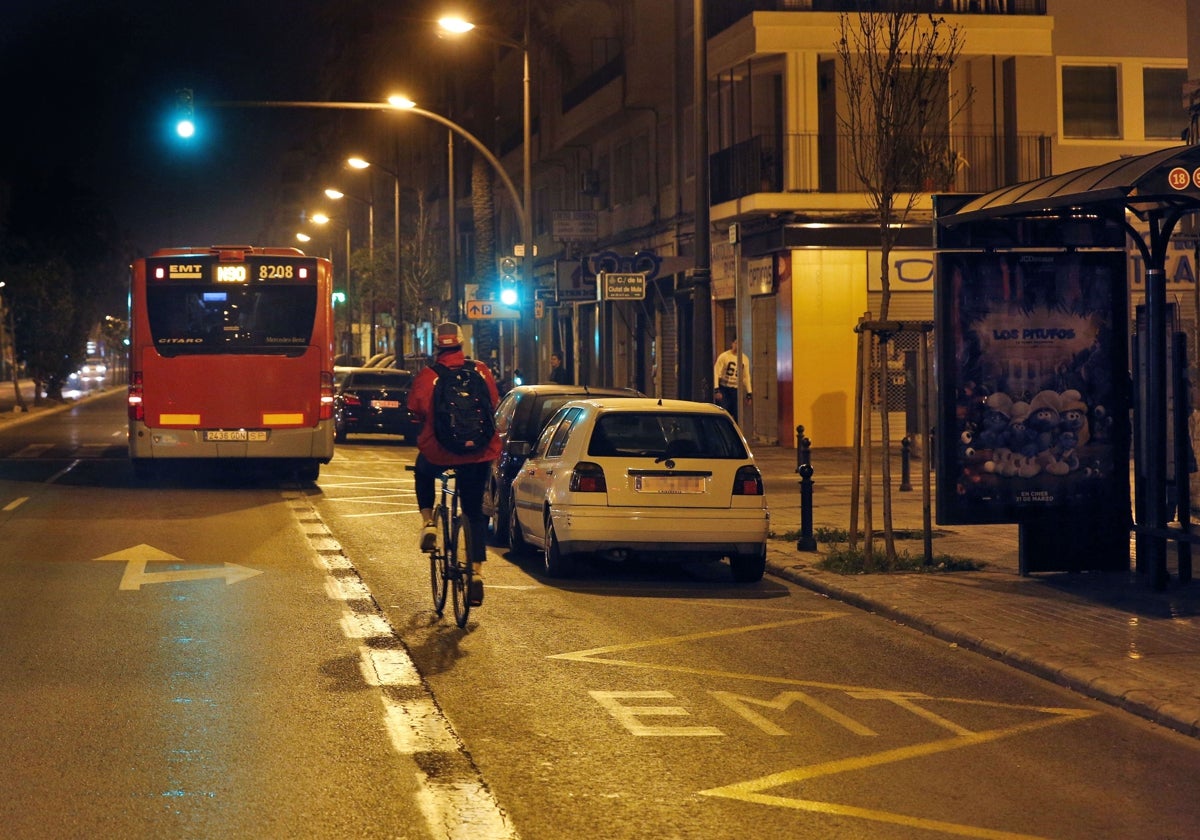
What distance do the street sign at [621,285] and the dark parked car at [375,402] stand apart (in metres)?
8.50

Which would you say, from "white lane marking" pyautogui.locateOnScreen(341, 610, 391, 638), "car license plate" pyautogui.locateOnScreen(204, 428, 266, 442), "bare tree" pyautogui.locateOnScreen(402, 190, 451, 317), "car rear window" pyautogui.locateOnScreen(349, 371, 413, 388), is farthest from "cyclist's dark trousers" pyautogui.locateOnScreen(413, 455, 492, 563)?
"bare tree" pyautogui.locateOnScreen(402, 190, 451, 317)

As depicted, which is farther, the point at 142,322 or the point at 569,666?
the point at 142,322

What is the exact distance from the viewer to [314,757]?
7180mm

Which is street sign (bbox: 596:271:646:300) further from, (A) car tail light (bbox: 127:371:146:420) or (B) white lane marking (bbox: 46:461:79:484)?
(B) white lane marking (bbox: 46:461:79:484)

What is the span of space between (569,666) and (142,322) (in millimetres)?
14713

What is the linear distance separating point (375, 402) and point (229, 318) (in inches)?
433

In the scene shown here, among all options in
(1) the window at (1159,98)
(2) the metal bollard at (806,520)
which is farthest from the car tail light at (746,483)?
(1) the window at (1159,98)

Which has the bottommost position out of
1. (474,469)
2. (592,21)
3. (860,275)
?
(474,469)

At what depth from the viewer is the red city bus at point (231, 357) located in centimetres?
A: 2283

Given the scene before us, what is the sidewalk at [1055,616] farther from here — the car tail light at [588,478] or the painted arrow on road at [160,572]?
the painted arrow on road at [160,572]

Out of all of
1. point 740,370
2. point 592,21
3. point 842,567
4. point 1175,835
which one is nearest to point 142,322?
point 740,370

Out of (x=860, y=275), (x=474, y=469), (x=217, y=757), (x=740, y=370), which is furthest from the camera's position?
(x=860, y=275)

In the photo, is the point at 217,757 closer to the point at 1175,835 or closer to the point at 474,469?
the point at 1175,835

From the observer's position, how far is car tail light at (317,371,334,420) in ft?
76.3
